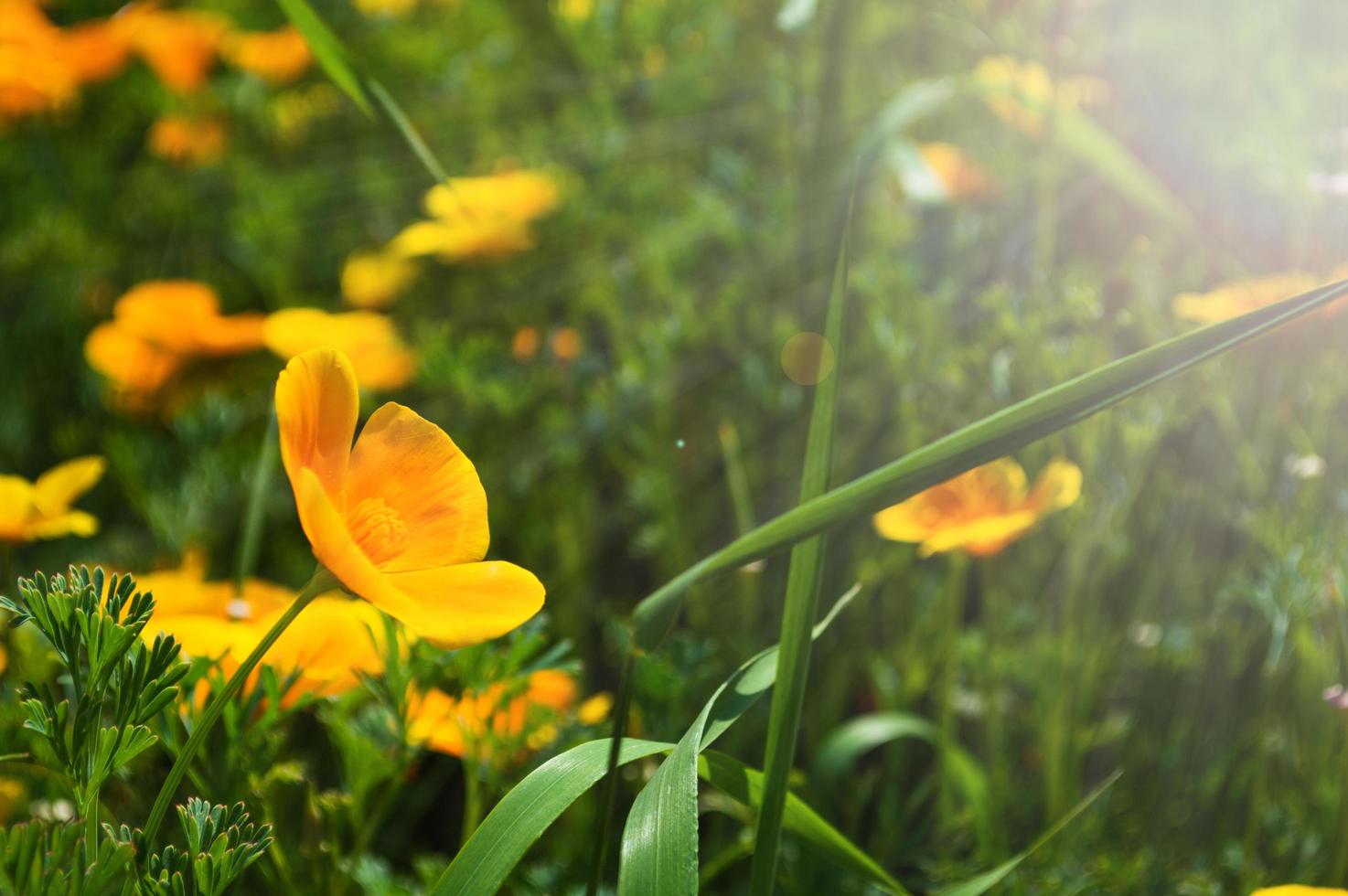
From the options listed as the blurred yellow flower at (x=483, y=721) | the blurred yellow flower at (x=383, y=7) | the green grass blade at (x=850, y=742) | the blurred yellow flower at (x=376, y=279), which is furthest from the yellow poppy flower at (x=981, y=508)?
the blurred yellow flower at (x=383, y=7)

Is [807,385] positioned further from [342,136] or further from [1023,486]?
[342,136]

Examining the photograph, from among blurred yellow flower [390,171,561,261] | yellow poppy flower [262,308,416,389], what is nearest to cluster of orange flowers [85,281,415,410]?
yellow poppy flower [262,308,416,389]

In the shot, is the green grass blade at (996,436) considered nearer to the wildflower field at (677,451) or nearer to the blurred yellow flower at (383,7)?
the wildflower field at (677,451)

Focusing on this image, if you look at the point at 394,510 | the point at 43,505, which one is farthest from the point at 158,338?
the point at 394,510

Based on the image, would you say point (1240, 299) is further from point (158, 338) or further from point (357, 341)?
point (158, 338)

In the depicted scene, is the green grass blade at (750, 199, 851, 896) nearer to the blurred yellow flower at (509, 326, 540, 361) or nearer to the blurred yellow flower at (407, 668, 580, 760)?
the blurred yellow flower at (407, 668, 580, 760)
